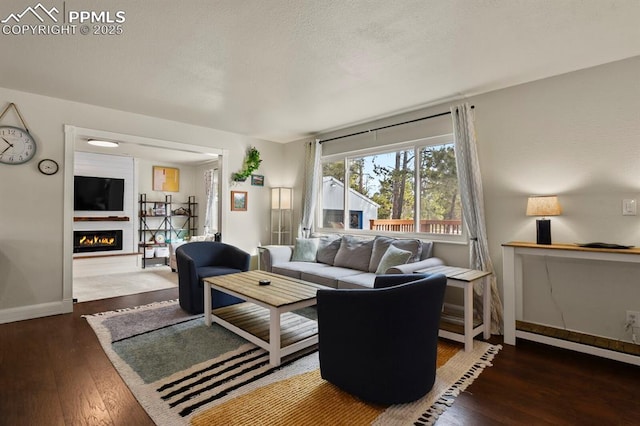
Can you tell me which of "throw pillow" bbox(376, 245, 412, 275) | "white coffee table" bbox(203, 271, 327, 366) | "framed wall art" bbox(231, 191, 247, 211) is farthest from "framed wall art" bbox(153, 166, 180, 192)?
"throw pillow" bbox(376, 245, 412, 275)

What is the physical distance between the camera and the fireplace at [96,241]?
655 cm

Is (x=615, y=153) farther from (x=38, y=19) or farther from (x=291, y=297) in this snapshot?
(x=38, y=19)

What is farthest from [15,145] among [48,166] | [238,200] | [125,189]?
[125,189]

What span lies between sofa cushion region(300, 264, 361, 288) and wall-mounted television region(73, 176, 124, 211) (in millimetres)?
5296

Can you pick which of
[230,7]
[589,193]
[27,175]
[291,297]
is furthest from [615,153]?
[27,175]

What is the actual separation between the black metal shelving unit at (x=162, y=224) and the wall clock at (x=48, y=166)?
3.58m

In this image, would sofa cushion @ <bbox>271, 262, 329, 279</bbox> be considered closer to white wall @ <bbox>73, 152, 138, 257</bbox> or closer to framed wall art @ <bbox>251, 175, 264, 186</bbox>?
framed wall art @ <bbox>251, 175, 264, 186</bbox>

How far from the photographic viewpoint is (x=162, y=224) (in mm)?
7734

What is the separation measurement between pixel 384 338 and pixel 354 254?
2.35 meters

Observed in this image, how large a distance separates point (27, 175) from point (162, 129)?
5.18ft

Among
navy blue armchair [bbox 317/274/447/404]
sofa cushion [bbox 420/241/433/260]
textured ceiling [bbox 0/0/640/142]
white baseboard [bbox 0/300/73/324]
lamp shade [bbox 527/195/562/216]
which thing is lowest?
white baseboard [bbox 0/300/73/324]

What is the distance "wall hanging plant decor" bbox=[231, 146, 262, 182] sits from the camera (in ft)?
17.2

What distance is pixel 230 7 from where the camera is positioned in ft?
6.54

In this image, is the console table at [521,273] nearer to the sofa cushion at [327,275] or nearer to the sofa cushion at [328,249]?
the sofa cushion at [327,275]
